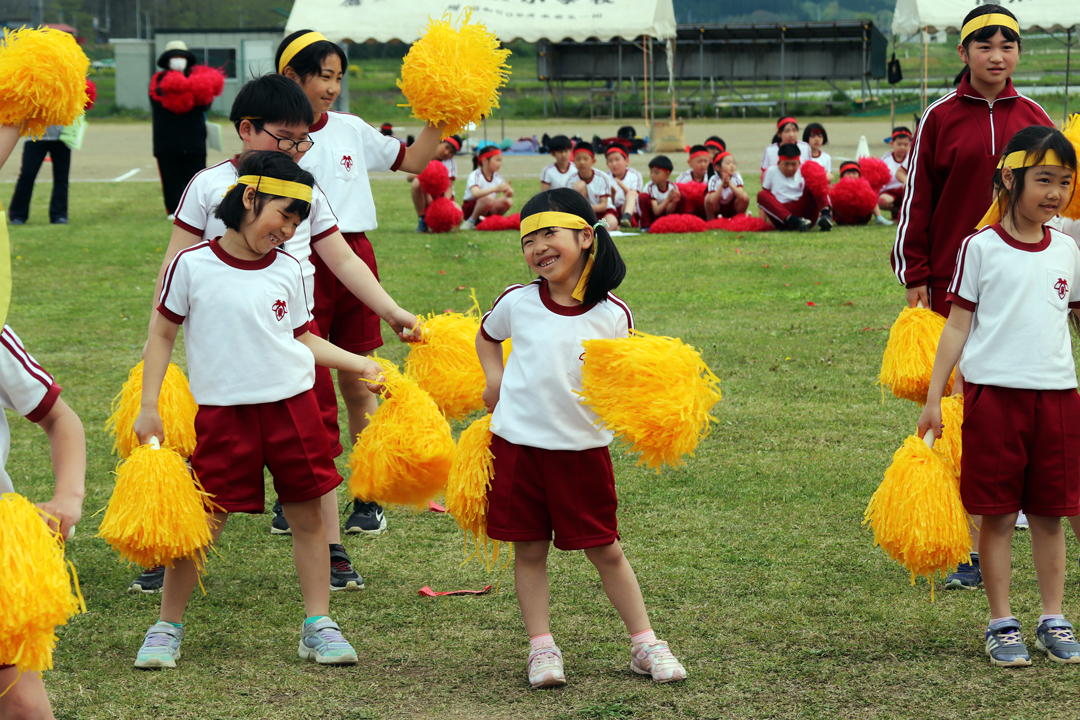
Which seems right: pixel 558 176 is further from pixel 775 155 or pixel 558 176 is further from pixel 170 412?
pixel 170 412

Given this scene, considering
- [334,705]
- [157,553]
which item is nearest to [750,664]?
[334,705]

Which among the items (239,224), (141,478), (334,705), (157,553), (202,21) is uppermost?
(202,21)

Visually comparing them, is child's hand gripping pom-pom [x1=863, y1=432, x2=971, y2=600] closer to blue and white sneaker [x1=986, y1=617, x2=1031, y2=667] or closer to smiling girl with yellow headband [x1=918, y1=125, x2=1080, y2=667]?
smiling girl with yellow headband [x1=918, y1=125, x2=1080, y2=667]

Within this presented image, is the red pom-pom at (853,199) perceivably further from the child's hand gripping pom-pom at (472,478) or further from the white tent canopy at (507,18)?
the child's hand gripping pom-pom at (472,478)

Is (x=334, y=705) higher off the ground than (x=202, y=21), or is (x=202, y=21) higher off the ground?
(x=202, y=21)

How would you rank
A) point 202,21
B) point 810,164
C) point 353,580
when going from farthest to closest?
1. point 202,21
2. point 810,164
3. point 353,580

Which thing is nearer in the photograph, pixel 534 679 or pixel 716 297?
pixel 534 679

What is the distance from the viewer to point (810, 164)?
12547mm

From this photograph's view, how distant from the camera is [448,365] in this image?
148 inches

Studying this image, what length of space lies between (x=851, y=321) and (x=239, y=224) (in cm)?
568

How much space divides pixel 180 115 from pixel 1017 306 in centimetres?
1254

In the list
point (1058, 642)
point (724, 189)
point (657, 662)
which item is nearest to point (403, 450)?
point (657, 662)

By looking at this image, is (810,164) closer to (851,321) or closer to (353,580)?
(851,321)

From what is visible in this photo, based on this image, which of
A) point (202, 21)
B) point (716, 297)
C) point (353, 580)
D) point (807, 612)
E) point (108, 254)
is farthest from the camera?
point (202, 21)
